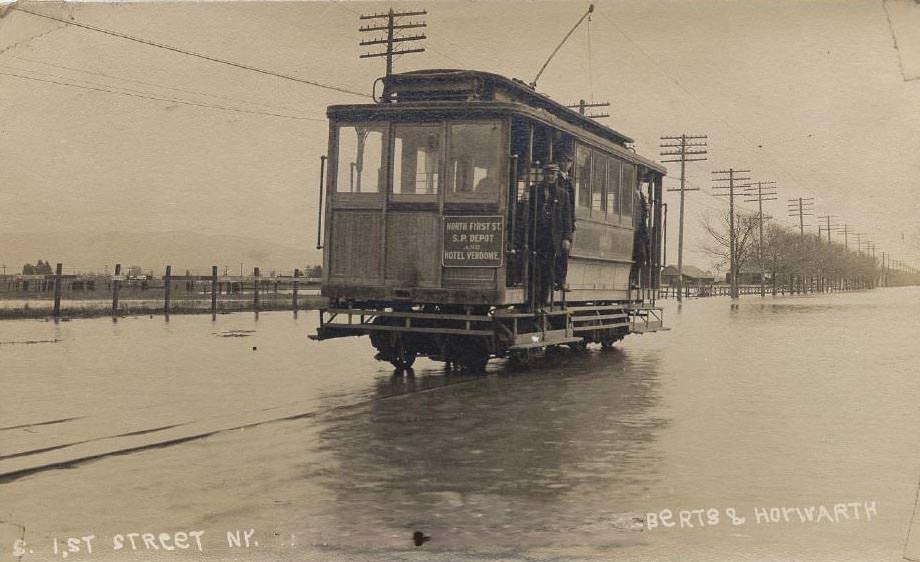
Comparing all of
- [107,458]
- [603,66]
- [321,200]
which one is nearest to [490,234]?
[321,200]

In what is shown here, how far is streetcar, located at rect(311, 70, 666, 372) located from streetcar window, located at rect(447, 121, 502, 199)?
0.01 meters

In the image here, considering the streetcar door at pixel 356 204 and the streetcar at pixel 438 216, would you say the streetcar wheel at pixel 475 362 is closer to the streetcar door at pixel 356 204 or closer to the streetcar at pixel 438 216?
the streetcar at pixel 438 216

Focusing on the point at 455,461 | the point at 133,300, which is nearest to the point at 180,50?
the point at 455,461

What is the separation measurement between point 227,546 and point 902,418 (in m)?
6.71

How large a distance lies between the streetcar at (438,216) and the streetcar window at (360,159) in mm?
13

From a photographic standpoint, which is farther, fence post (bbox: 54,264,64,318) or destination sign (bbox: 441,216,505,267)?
fence post (bbox: 54,264,64,318)

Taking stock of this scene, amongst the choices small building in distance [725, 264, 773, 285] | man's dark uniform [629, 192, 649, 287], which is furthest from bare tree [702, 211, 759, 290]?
man's dark uniform [629, 192, 649, 287]

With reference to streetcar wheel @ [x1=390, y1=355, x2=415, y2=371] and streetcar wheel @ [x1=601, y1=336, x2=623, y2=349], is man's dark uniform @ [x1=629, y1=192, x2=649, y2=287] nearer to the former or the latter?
streetcar wheel @ [x1=601, y1=336, x2=623, y2=349]

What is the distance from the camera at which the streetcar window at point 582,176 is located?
1344cm

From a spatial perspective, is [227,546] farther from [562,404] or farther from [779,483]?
[562,404]

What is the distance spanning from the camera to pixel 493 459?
6.34m

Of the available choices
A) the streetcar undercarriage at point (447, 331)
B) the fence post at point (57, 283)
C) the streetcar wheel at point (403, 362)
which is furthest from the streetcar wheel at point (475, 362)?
the fence post at point (57, 283)

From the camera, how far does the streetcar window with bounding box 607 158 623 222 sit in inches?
580

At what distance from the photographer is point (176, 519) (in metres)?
4.65
